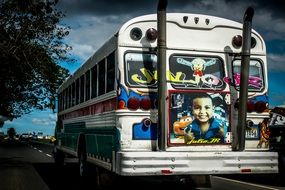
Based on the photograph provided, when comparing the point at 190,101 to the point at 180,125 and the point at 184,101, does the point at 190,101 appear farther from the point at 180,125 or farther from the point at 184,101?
the point at 180,125

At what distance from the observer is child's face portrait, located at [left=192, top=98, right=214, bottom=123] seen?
28.8ft

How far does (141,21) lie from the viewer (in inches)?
345

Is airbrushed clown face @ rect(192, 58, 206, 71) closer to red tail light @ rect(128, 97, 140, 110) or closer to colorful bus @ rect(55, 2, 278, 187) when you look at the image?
colorful bus @ rect(55, 2, 278, 187)

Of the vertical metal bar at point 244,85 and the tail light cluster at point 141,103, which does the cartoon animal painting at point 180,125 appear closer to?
the tail light cluster at point 141,103

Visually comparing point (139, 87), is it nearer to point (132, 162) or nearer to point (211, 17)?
point (132, 162)

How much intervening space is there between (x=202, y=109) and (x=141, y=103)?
3.45ft

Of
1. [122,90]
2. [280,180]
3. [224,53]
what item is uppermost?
[224,53]

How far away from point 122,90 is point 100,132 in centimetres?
154

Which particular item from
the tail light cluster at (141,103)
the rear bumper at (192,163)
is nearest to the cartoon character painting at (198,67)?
the tail light cluster at (141,103)

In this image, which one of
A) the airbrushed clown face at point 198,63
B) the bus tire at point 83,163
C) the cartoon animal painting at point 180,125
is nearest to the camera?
the cartoon animal painting at point 180,125

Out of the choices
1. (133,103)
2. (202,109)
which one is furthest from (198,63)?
(133,103)

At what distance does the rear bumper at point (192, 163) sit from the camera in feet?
26.6

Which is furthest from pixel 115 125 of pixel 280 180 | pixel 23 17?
pixel 23 17

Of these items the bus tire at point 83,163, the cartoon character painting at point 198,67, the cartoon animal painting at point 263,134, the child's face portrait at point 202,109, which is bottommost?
the bus tire at point 83,163
